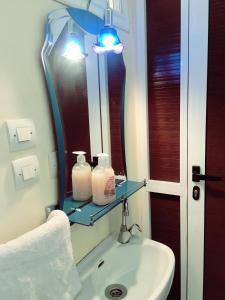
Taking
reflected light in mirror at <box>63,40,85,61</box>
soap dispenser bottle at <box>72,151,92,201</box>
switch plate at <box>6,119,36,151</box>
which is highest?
reflected light in mirror at <box>63,40,85,61</box>

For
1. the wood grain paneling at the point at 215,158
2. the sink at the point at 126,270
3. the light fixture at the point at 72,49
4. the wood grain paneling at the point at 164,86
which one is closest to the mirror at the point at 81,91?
the light fixture at the point at 72,49

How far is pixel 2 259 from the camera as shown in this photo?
69 cm

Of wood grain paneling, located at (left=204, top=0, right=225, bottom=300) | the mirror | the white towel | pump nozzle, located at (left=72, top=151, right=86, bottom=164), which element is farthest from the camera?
wood grain paneling, located at (left=204, top=0, right=225, bottom=300)

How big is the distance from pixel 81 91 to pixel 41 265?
2.22ft

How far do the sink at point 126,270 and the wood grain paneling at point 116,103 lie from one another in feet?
1.27

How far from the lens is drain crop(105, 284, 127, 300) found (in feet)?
3.70

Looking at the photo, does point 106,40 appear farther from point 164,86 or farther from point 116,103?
point 164,86

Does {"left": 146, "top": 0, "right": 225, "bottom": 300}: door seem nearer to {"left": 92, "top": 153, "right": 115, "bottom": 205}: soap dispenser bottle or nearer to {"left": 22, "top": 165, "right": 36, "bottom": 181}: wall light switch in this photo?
{"left": 92, "top": 153, "right": 115, "bottom": 205}: soap dispenser bottle

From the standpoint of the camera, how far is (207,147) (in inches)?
55.4

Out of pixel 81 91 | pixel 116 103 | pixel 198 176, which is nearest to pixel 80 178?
pixel 81 91

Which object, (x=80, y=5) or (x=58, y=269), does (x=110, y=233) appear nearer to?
(x=58, y=269)

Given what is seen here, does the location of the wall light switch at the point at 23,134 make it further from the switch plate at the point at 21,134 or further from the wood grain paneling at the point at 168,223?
the wood grain paneling at the point at 168,223

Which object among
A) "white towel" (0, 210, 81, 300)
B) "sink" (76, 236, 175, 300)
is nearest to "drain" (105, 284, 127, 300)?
"sink" (76, 236, 175, 300)

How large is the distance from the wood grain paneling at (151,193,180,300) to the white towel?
79 centimetres
